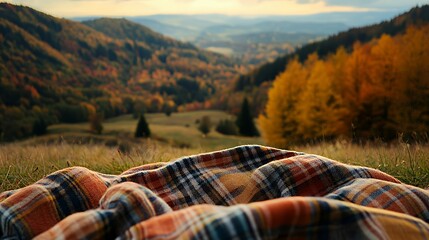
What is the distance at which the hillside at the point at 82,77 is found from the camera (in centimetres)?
7414

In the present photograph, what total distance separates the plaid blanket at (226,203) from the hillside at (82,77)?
163 feet

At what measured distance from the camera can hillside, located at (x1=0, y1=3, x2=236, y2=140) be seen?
7414cm

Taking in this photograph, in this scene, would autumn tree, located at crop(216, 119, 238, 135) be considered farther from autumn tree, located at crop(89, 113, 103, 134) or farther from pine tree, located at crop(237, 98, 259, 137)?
autumn tree, located at crop(89, 113, 103, 134)

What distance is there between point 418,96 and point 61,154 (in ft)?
94.0

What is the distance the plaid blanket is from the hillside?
49.6m

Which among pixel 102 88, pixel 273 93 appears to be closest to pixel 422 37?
pixel 273 93

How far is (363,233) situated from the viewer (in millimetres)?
1635

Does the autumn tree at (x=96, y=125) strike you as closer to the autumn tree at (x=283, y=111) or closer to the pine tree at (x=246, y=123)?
the pine tree at (x=246, y=123)

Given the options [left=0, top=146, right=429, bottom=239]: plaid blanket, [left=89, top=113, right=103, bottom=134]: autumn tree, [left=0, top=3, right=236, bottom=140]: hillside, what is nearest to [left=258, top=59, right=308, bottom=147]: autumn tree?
[left=0, top=3, right=236, bottom=140]: hillside

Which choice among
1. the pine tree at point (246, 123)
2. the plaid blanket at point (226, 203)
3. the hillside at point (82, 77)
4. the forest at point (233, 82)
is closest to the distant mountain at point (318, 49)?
the forest at point (233, 82)

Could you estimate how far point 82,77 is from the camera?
133m

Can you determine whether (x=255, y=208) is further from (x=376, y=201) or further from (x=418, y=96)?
(x=418, y=96)

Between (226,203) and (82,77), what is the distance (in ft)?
455

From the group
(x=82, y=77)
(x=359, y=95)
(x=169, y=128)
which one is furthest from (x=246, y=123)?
(x=82, y=77)
